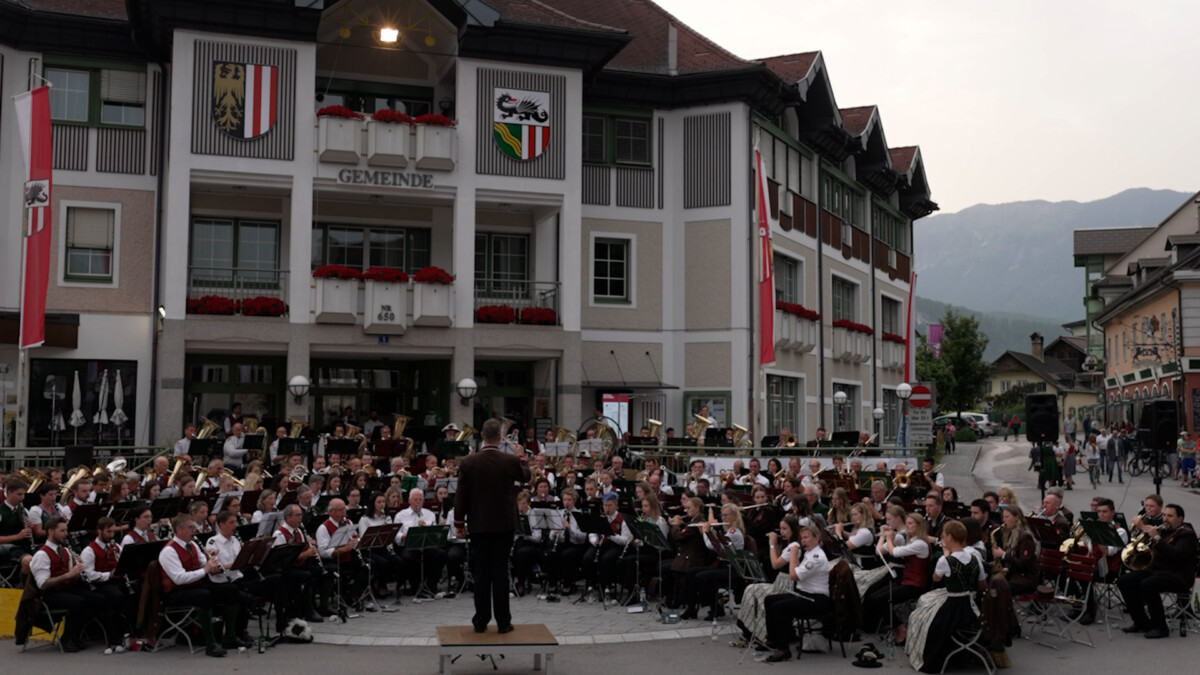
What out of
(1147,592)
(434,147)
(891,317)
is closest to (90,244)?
(434,147)

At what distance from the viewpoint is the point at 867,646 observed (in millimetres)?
12828

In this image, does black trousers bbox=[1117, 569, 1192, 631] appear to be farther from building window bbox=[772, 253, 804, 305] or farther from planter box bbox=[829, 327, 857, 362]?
planter box bbox=[829, 327, 857, 362]

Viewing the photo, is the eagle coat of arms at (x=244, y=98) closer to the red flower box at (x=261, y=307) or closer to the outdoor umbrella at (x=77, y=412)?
the red flower box at (x=261, y=307)

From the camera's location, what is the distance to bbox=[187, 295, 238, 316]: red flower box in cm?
2833

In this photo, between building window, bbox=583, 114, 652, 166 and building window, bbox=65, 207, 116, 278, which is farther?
building window, bbox=583, 114, 652, 166

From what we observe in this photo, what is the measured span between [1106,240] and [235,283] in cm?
7490

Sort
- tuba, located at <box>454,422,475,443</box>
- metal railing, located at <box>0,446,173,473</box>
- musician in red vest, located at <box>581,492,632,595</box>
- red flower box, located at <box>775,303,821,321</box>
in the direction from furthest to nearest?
red flower box, located at <box>775,303,821,321</box> < tuba, located at <box>454,422,475,443</box> < metal railing, located at <box>0,446,173,473</box> < musician in red vest, located at <box>581,492,632,595</box>

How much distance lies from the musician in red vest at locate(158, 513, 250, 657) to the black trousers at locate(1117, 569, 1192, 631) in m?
10.3

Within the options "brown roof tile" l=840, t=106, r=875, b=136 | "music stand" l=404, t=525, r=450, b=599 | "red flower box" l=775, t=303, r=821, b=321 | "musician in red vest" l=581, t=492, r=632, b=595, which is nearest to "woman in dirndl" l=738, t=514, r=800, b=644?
"musician in red vest" l=581, t=492, r=632, b=595

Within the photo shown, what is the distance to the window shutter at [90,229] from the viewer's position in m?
29.7

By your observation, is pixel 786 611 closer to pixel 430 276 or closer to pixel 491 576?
pixel 491 576

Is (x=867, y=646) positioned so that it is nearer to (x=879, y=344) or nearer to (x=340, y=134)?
(x=340, y=134)

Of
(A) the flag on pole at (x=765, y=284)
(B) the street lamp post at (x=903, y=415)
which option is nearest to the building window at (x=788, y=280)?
(A) the flag on pole at (x=765, y=284)

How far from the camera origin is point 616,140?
34188 millimetres
